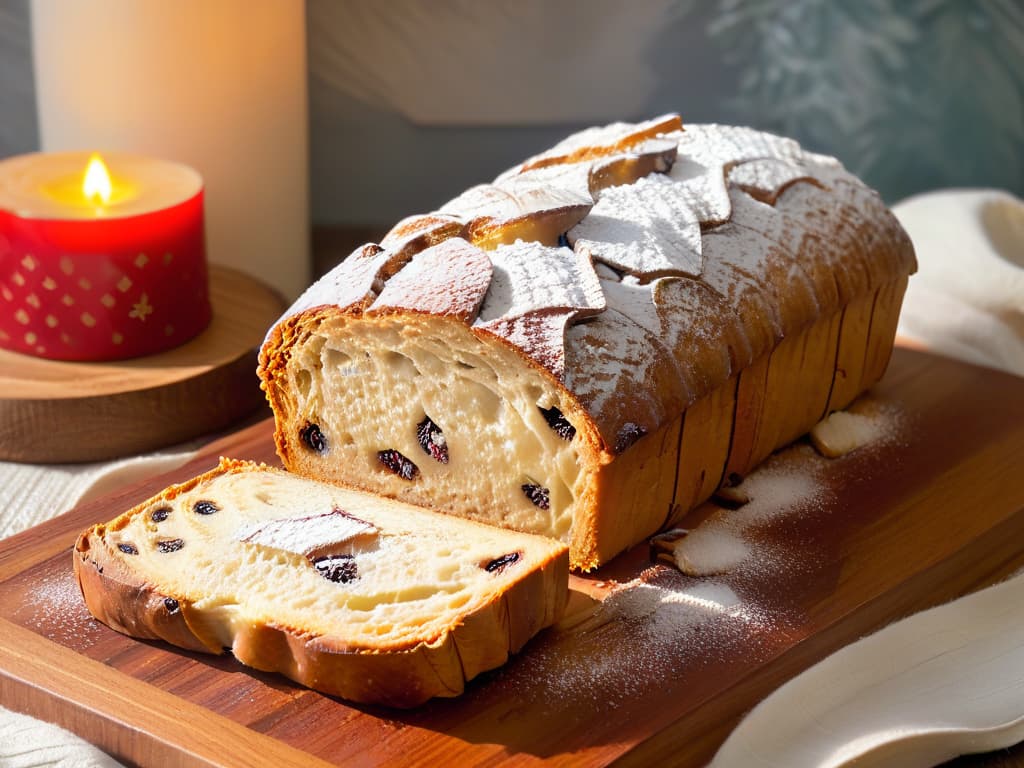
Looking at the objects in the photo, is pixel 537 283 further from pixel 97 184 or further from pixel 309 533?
pixel 97 184

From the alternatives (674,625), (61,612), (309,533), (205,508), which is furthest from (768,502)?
(61,612)

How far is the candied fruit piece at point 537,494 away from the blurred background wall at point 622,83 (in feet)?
6.75

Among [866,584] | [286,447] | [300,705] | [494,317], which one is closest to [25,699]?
[300,705]

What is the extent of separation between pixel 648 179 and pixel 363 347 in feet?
1.97

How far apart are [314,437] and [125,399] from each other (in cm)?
49

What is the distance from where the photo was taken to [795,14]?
3898 mm

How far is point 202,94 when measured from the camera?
308 centimetres

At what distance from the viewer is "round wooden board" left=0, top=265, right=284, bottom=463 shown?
2500 millimetres

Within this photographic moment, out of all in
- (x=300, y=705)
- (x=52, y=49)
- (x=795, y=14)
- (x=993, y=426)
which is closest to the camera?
(x=300, y=705)

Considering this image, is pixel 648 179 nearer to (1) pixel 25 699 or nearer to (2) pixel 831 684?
(2) pixel 831 684

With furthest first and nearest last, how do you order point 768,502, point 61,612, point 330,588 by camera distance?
1. point 768,502
2. point 61,612
3. point 330,588

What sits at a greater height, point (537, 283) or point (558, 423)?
point (537, 283)

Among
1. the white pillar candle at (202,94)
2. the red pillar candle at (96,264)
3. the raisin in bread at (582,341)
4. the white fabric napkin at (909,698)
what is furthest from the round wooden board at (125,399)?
the white fabric napkin at (909,698)

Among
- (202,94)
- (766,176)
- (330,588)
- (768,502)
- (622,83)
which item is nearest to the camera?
(330,588)
